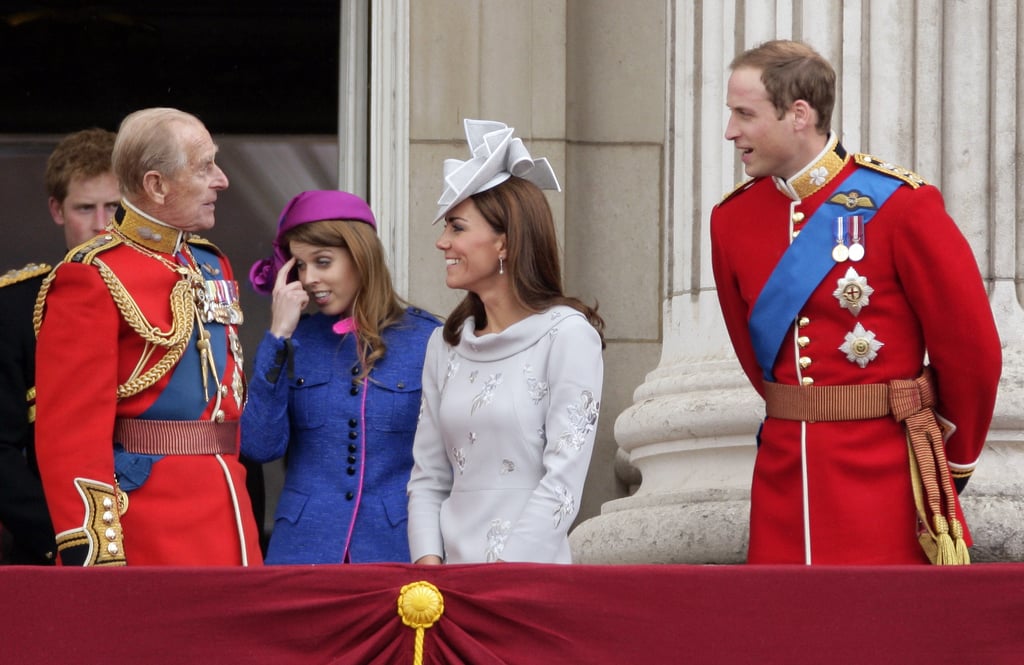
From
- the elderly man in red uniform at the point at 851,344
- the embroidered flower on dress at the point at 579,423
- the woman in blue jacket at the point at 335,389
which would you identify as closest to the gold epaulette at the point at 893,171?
the elderly man in red uniform at the point at 851,344

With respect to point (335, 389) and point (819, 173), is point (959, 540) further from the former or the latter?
point (335, 389)

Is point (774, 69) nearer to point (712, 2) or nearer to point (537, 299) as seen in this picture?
point (537, 299)

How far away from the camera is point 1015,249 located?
5441 mm

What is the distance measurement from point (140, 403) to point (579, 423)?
0.93 metres

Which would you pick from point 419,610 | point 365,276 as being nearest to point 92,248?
point 365,276

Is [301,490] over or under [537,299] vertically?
under

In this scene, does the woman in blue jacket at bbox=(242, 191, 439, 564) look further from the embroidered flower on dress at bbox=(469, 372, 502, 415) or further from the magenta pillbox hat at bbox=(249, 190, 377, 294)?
the embroidered flower on dress at bbox=(469, 372, 502, 415)

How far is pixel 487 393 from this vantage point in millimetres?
4379

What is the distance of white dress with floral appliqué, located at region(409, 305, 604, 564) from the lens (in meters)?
4.25

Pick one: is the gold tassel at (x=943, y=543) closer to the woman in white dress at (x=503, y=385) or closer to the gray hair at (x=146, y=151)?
the woman in white dress at (x=503, y=385)

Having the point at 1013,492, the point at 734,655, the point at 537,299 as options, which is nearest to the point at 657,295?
the point at 1013,492

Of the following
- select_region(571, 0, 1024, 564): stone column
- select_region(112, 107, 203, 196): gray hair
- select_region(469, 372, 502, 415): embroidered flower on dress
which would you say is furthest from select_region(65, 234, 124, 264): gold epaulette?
select_region(571, 0, 1024, 564): stone column

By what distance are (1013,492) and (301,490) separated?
1773 mm

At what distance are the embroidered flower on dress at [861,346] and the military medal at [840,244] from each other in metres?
0.15
